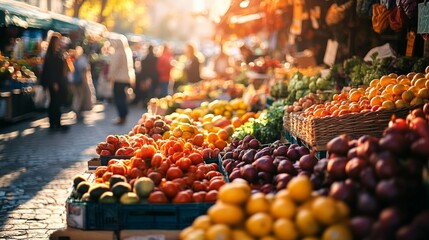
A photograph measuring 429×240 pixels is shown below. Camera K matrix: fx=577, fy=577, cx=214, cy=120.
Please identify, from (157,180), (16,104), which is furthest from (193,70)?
(157,180)

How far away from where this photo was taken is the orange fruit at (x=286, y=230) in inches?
121

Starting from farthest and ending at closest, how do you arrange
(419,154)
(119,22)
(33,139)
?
(119,22) < (33,139) < (419,154)

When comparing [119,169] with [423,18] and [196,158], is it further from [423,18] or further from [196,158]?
[423,18]

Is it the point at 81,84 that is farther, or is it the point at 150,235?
the point at 81,84

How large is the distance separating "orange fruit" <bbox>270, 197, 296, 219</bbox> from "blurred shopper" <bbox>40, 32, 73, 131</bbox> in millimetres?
11164

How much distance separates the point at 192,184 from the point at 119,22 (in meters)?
73.7

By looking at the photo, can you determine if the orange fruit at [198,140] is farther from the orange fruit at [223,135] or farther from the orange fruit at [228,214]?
the orange fruit at [228,214]

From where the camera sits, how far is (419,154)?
3346 mm

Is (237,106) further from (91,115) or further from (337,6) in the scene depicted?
(91,115)

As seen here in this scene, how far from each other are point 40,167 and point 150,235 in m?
5.91

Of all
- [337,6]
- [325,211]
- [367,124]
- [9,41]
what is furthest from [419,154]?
[9,41]

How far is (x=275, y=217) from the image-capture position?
10.5ft

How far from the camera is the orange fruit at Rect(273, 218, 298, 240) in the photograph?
3.07 meters

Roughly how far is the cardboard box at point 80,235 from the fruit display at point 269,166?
1.09 metres
